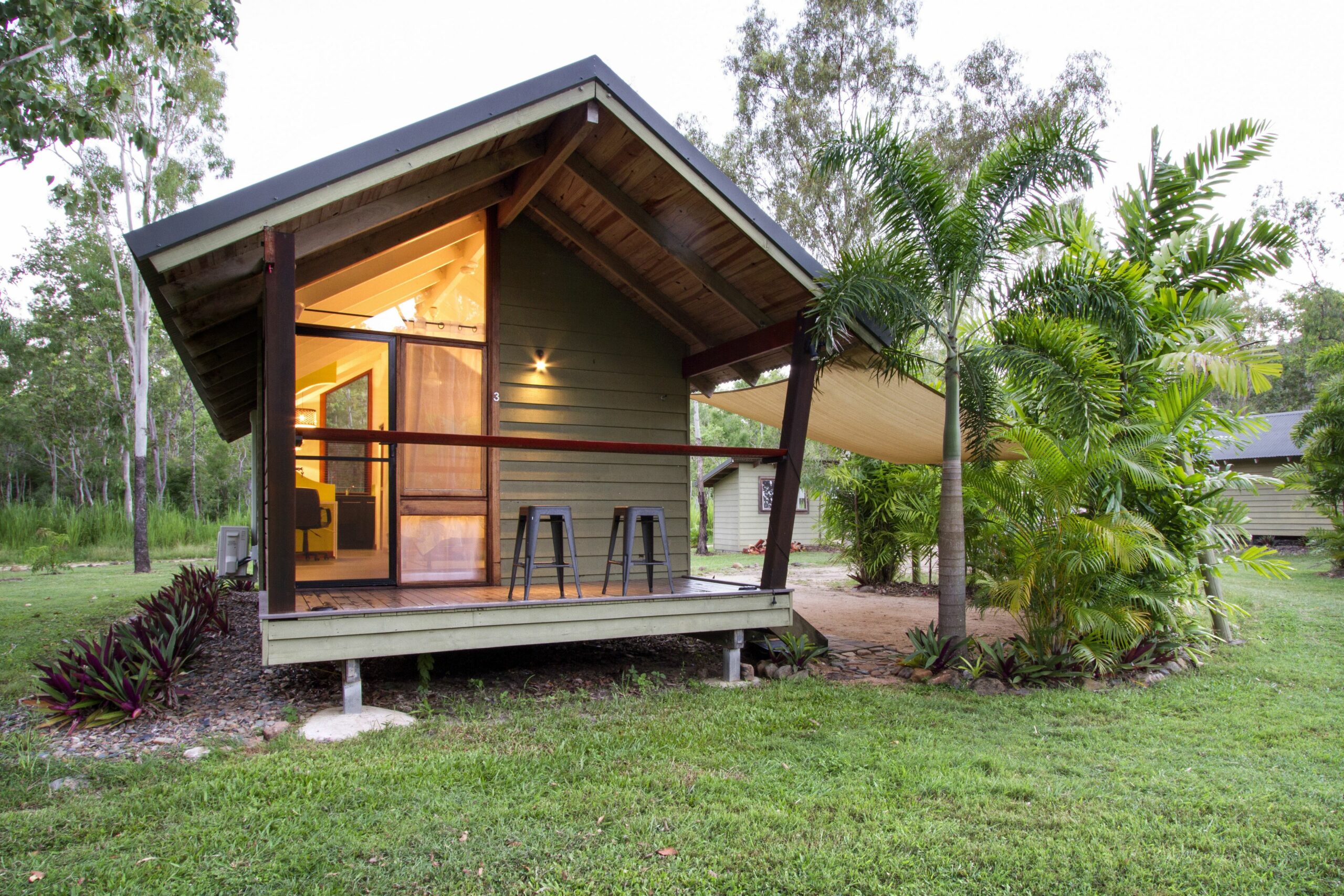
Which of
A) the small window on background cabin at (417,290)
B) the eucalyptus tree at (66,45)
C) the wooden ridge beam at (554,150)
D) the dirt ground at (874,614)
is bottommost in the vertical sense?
the dirt ground at (874,614)

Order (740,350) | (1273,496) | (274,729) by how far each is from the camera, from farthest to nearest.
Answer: (1273,496) → (740,350) → (274,729)

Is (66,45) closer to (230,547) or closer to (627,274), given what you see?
(627,274)

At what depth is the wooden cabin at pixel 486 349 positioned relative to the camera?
14.9ft

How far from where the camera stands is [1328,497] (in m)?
13.9

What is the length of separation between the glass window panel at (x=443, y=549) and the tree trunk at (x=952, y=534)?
12.2ft

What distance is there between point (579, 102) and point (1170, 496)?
213 inches

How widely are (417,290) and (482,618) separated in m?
3.18

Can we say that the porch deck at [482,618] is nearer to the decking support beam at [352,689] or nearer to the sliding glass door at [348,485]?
the decking support beam at [352,689]

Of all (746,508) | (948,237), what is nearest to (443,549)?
(948,237)

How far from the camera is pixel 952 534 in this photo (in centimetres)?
600

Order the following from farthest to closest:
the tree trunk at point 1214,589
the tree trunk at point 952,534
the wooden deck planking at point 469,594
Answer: the tree trunk at point 1214,589
the tree trunk at point 952,534
the wooden deck planking at point 469,594

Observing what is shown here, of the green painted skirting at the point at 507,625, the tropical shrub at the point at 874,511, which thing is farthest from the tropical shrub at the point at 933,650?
the tropical shrub at the point at 874,511

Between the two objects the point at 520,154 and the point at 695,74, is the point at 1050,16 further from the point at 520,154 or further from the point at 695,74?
the point at 520,154

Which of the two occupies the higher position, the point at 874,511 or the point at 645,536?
the point at 645,536
